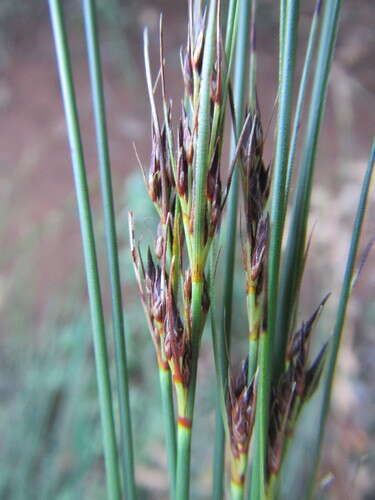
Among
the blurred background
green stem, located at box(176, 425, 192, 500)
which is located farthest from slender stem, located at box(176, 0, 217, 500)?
the blurred background

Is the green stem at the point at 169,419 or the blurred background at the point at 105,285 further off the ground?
the green stem at the point at 169,419

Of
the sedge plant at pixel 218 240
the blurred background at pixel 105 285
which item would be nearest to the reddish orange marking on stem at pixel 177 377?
the sedge plant at pixel 218 240

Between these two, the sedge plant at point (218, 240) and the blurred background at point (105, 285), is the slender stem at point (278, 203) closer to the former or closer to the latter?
the sedge plant at point (218, 240)

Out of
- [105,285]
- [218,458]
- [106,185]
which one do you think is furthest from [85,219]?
[105,285]

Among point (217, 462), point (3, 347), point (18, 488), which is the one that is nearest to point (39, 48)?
point (3, 347)

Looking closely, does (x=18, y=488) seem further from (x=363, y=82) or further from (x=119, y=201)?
(x=363, y=82)

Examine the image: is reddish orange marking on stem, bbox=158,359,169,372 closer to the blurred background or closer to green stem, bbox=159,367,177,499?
green stem, bbox=159,367,177,499
